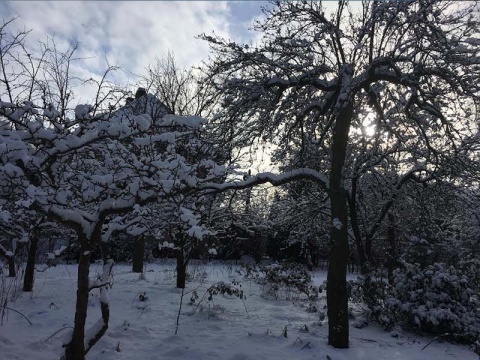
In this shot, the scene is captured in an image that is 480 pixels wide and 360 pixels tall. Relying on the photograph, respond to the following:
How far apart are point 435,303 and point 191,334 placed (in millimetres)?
4845

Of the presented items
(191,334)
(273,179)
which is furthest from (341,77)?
(191,334)

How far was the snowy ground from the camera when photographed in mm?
5656

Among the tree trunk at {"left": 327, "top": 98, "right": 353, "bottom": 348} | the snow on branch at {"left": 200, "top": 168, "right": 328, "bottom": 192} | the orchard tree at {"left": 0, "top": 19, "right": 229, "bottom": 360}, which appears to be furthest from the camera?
the tree trunk at {"left": 327, "top": 98, "right": 353, "bottom": 348}

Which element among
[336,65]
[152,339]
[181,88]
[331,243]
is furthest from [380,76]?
[181,88]

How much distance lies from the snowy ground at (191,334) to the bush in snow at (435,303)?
331 mm

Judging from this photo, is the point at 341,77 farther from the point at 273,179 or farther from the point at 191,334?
the point at 191,334

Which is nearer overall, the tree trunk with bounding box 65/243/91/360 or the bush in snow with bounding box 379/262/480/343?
the tree trunk with bounding box 65/243/91/360

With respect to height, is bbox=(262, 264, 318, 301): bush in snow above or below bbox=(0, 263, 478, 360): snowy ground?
above

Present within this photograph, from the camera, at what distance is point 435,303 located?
25.4 ft

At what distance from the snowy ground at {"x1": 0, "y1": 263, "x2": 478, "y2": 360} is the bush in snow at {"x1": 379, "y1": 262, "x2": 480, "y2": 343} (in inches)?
13.0

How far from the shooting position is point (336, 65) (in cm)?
688

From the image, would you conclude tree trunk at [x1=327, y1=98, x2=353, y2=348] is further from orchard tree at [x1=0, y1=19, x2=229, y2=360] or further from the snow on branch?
orchard tree at [x1=0, y1=19, x2=229, y2=360]

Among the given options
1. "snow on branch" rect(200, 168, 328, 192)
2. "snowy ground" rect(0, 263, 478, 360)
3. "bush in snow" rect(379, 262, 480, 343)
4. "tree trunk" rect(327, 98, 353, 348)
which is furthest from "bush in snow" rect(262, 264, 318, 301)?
"snow on branch" rect(200, 168, 328, 192)

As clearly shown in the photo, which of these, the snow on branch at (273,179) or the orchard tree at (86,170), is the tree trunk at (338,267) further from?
the orchard tree at (86,170)
